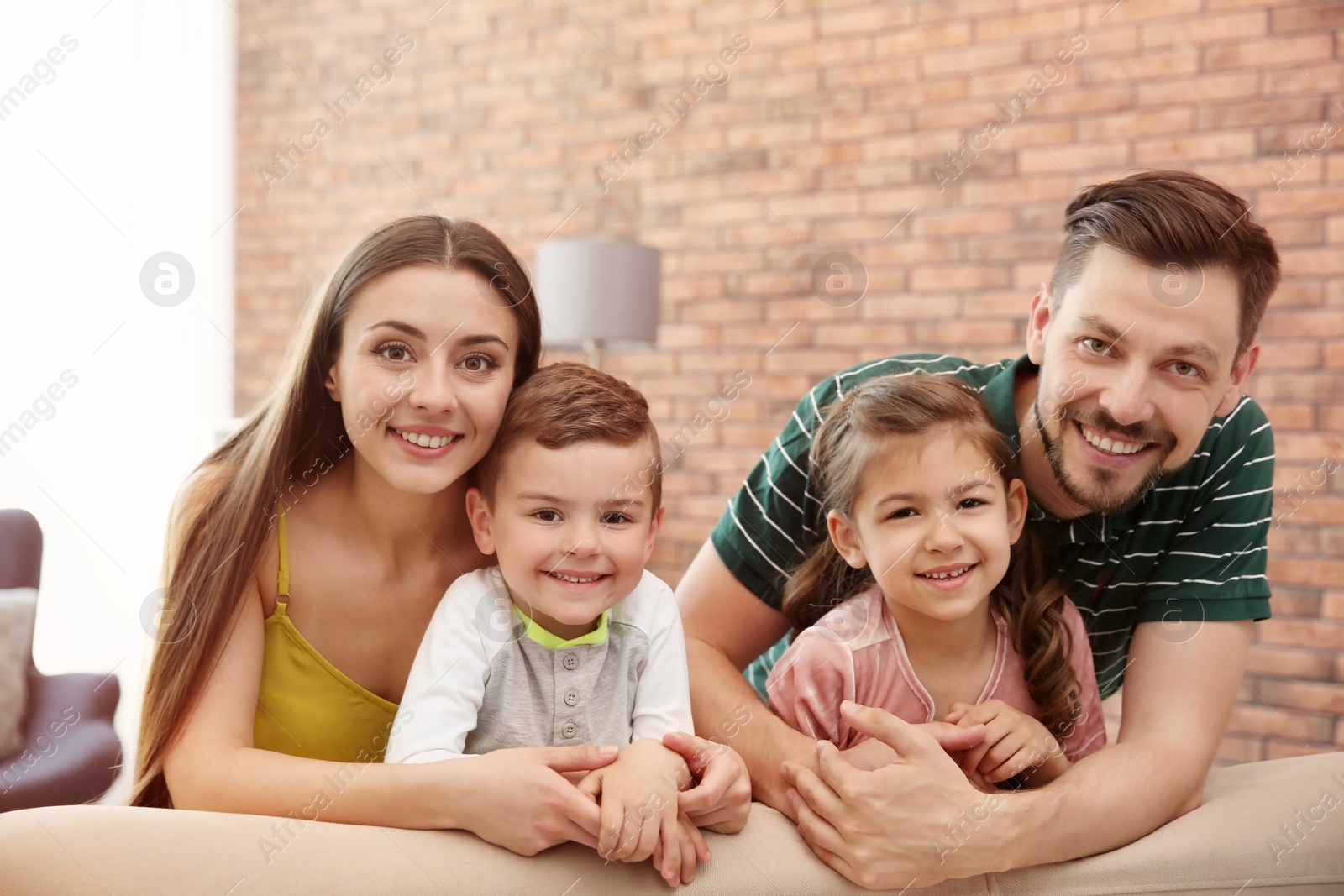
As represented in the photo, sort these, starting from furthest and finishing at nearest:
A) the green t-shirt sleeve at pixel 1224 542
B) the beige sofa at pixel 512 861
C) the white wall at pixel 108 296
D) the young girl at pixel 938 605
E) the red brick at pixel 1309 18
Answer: the white wall at pixel 108 296 → the red brick at pixel 1309 18 → the green t-shirt sleeve at pixel 1224 542 → the young girl at pixel 938 605 → the beige sofa at pixel 512 861

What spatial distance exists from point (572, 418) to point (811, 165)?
264 centimetres

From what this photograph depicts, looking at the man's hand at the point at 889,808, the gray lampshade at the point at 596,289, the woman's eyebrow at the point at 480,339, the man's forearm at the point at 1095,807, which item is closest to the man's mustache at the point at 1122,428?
the man's forearm at the point at 1095,807

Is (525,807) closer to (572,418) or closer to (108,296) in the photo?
(572,418)

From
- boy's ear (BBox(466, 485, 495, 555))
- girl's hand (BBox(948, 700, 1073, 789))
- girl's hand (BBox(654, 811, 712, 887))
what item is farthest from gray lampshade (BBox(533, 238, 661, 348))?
girl's hand (BBox(654, 811, 712, 887))

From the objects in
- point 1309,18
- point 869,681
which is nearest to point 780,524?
point 869,681

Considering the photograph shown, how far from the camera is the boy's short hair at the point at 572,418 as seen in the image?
124 cm

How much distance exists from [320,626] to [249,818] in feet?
1.17

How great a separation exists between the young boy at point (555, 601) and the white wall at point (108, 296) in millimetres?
1718

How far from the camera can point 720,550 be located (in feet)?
5.17

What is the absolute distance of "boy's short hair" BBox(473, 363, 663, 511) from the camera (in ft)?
4.08

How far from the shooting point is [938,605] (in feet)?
4.31

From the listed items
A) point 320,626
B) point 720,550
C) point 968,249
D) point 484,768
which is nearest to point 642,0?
point 968,249

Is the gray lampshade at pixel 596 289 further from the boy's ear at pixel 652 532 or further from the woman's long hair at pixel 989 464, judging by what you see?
the boy's ear at pixel 652 532

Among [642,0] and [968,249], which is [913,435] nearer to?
[968,249]
